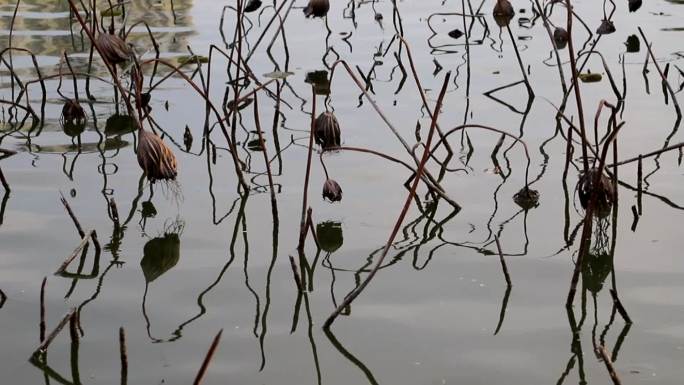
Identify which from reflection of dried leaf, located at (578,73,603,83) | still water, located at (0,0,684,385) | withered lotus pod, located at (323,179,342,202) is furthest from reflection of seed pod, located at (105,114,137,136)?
reflection of dried leaf, located at (578,73,603,83)

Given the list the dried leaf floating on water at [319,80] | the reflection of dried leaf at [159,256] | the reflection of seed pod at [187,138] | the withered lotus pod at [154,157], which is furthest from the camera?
the dried leaf floating on water at [319,80]

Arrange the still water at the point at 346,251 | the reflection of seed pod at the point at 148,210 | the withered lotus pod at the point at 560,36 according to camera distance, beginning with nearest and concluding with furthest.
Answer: the still water at the point at 346,251
the reflection of seed pod at the point at 148,210
the withered lotus pod at the point at 560,36

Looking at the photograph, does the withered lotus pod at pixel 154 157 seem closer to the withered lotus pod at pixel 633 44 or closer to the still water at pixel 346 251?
the still water at pixel 346 251

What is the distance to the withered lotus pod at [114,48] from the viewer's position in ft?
9.59

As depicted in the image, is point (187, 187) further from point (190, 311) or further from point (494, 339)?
point (494, 339)

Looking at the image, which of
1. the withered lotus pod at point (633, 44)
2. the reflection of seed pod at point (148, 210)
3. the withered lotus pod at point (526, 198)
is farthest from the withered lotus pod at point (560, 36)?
the reflection of seed pod at point (148, 210)

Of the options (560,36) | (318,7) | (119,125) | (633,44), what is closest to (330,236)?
(318,7)

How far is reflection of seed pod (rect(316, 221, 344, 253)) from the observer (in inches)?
115

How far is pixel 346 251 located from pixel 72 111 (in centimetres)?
170

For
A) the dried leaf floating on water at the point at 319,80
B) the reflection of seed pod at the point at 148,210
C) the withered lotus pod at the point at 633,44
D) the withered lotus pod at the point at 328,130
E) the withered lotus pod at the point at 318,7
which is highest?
the withered lotus pod at the point at 318,7

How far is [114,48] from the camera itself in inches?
115

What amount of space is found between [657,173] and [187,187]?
1512 millimetres

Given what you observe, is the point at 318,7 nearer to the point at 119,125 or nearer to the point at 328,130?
the point at 119,125

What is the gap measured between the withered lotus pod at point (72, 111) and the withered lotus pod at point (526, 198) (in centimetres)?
178
